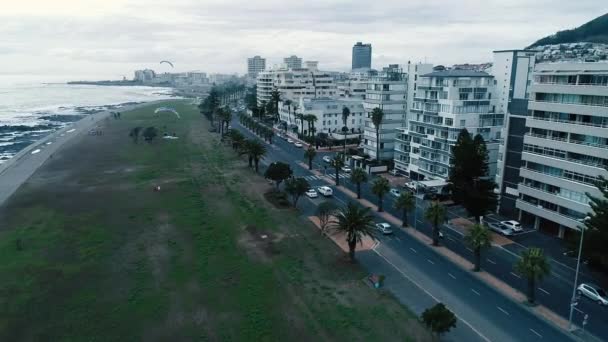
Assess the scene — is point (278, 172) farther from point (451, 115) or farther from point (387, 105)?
point (387, 105)

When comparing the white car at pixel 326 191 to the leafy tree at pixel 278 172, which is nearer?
the leafy tree at pixel 278 172

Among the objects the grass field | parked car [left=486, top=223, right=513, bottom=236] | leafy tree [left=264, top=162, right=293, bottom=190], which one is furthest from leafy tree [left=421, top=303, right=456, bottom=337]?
leafy tree [left=264, top=162, right=293, bottom=190]

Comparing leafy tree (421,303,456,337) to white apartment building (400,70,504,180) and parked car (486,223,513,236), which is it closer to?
parked car (486,223,513,236)

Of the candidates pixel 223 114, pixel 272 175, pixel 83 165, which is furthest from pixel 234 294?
pixel 223 114

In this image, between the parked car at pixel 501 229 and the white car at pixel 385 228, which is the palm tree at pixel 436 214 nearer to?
the white car at pixel 385 228

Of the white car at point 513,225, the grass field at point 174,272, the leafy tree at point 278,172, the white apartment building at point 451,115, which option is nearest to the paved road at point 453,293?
the grass field at point 174,272

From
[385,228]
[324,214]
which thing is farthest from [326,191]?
[385,228]
